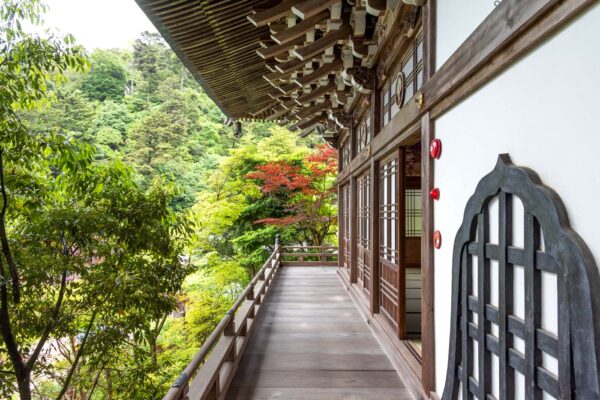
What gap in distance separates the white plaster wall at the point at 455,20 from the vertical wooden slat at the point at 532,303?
1.11 m

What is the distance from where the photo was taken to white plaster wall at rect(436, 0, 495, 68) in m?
1.76

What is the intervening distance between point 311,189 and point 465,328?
933cm

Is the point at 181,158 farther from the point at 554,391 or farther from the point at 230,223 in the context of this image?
the point at 554,391

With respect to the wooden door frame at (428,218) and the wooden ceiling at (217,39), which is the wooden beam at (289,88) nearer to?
the wooden ceiling at (217,39)

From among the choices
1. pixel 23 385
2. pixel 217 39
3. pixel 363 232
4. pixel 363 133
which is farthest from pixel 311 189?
pixel 23 385

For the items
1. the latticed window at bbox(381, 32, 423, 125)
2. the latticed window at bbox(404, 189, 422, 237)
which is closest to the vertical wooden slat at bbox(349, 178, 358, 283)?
the latticed window at bbox(404, 189, 422, 237)

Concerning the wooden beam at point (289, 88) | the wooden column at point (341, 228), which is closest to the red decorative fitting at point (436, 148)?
the wooden beam at point (289, 88)

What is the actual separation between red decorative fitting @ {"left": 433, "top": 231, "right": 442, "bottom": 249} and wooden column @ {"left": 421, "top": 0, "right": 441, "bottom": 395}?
48 mm

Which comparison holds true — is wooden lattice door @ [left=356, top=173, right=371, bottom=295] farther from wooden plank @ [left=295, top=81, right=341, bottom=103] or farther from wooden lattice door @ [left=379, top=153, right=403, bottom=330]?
wooden plank @ [left=295, top=81, right=341, bottom=103]

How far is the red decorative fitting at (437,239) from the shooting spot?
2275mm

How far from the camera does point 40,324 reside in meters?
3.47

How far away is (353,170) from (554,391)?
5.02 metres

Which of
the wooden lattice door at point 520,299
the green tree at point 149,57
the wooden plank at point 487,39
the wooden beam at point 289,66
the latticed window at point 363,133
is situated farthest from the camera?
the green tree at point 149,57

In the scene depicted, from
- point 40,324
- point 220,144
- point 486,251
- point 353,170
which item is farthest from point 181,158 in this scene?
point 486,251
